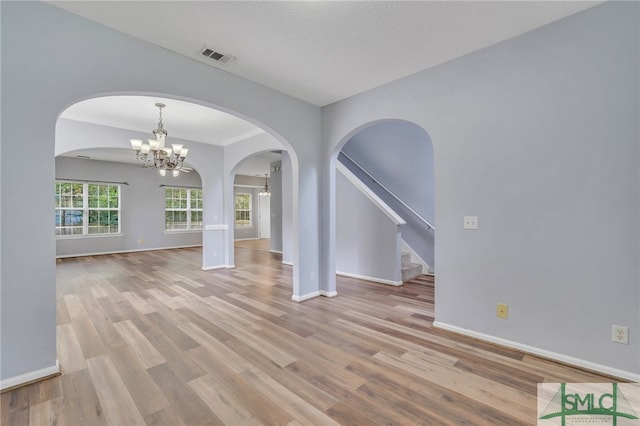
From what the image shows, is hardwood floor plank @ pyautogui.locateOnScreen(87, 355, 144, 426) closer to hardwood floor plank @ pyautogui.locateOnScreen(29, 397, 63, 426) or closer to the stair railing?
hardwood floor plank @ pyautogui.locateOnScreen(29, 397, 63, 426)

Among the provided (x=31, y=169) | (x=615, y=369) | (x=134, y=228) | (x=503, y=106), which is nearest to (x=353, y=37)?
(x=503, y=106)

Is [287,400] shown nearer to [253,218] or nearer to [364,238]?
[364,238]

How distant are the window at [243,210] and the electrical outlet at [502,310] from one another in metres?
11.0

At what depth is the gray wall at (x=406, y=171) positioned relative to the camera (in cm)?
557

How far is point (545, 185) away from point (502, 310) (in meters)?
1.16

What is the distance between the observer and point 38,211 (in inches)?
77.4

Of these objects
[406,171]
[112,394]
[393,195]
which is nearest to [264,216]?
[393,195]

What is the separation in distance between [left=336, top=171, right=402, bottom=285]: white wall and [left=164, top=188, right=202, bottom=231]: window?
6.99 metres

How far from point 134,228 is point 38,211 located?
7934 millimetres

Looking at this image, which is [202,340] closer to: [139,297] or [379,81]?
[139,297]

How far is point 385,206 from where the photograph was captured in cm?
474

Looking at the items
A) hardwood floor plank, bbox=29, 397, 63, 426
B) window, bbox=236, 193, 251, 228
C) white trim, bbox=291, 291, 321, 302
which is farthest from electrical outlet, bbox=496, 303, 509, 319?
window, bbox=236, 193, 251, 228

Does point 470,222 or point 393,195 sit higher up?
point 393,195

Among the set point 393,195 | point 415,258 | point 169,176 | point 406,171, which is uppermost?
point 169,176
